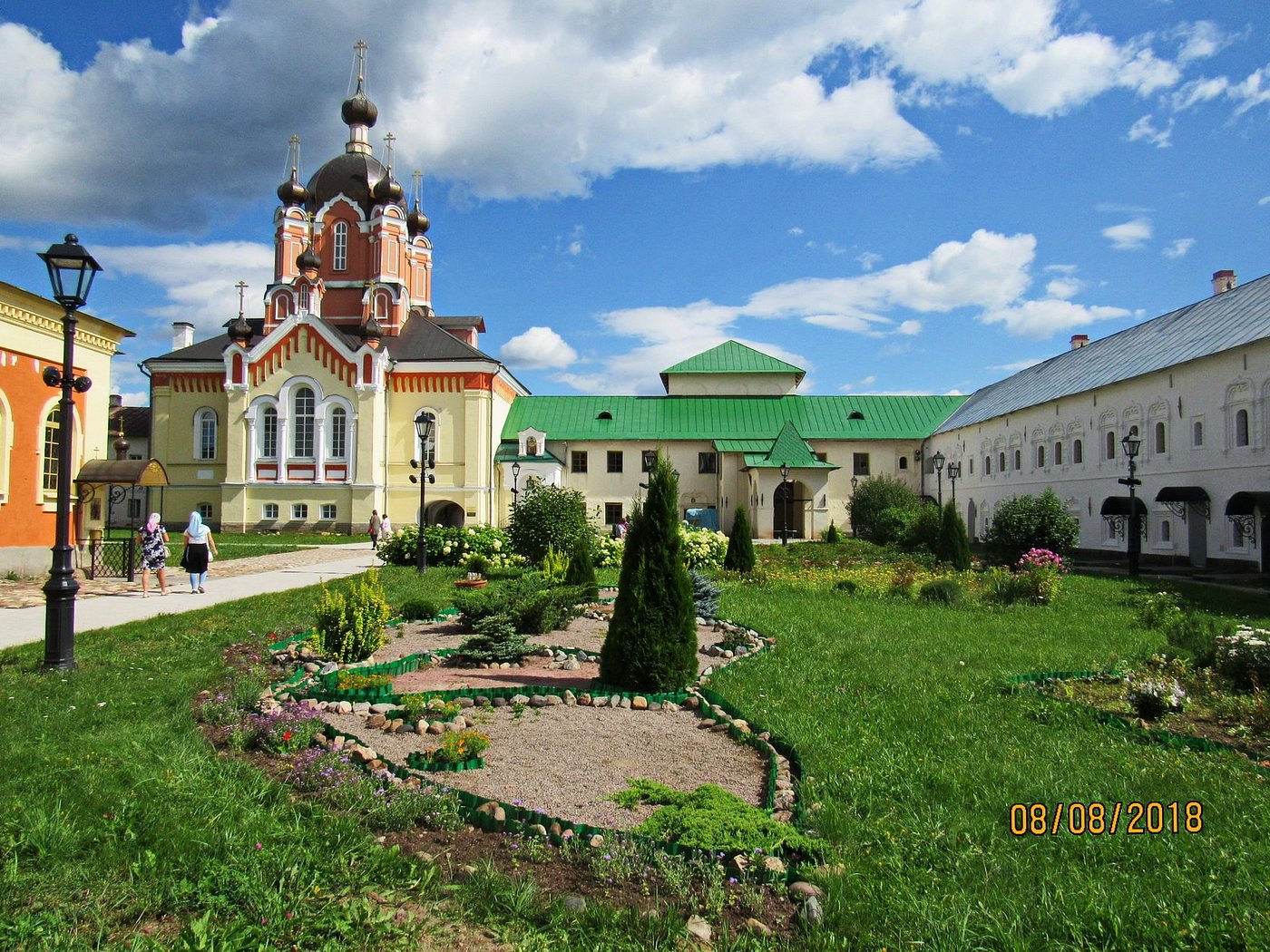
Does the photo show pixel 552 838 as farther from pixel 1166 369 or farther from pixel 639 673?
pixel 1166 369

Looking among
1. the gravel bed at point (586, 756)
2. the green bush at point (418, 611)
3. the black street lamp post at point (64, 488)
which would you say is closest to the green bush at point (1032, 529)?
the green bush at point (418, 611)

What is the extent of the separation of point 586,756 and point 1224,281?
32.5 meters

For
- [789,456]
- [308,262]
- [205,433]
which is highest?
[308,262]

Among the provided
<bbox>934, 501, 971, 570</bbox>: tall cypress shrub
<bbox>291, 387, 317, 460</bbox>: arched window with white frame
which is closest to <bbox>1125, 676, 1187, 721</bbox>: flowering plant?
<bbox>934, 501, 971, 570</bbox>: tall cypress shrub

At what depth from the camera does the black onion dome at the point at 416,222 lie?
44.1 m

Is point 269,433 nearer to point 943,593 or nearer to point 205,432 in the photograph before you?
point 205,432

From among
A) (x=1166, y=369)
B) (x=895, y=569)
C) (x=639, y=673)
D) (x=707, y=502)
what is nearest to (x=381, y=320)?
(x=707, y=502)

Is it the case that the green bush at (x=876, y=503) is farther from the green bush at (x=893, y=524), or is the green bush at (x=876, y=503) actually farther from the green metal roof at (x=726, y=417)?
the green metal roof at (x=726, y=417)

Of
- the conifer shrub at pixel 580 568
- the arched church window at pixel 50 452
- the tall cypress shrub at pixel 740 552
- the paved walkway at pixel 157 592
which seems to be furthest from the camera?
the tall cypress shrub at pixel 740 552

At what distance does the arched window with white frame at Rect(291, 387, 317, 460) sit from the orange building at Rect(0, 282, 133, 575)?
1840 cm

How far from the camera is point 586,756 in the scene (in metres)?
5.69

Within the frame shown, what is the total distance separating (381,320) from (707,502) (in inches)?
704

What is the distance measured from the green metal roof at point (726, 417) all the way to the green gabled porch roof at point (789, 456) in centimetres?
236
